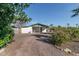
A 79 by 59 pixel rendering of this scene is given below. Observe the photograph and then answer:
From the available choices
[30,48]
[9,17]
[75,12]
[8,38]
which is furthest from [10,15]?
[75,12]

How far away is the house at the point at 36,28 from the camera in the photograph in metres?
4.37

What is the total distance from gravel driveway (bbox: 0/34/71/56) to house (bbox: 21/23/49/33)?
102 mm

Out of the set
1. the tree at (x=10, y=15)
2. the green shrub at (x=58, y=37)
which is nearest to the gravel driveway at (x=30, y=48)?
the green shrub at (x=58, y=37)

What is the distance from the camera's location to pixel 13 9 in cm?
444

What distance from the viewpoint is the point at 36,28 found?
442 cm

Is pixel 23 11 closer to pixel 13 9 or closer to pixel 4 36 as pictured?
pixel 13 9

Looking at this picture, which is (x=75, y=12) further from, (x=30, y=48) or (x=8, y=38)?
(x=8, y=38)

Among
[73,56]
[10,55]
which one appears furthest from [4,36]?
[73,56]

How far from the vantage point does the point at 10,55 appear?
430 centimetres

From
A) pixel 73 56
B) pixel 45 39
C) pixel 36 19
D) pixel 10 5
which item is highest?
pixel 10 5

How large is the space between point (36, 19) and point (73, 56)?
3.34 ft

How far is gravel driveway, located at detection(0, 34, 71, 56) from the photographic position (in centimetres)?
430

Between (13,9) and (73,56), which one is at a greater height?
(13,9)

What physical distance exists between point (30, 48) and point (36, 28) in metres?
0.42
